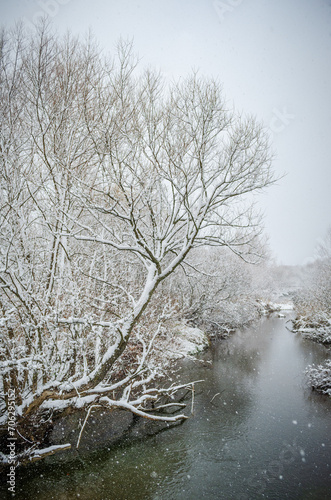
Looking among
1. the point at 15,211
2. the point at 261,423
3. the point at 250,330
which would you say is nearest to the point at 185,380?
the point at 261,423

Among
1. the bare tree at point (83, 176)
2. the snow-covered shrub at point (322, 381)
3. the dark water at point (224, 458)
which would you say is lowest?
the dark water at point (224, 458)

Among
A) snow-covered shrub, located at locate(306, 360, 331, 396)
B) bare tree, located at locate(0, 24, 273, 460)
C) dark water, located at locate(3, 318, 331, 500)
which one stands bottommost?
dark water, located at locate(3, 318, 331, 500)

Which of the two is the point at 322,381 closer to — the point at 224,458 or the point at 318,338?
the point at 224,458

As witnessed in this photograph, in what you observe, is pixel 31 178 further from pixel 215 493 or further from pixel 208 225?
pixel 215 493

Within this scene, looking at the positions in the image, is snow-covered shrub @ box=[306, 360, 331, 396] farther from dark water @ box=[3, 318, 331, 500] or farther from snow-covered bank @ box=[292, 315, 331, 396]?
dark water @ box=[3, 318, 331, 500]

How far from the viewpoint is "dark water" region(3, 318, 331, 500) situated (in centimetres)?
483

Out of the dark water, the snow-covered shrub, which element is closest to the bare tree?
the dark water

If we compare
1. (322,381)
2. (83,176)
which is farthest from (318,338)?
(83,176)

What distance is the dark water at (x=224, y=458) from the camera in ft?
15.8

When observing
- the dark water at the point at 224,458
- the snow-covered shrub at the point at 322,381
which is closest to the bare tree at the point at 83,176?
the dark water at the point at 224,458

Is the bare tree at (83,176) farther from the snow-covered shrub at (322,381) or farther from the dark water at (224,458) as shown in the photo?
the snow-covered shrub at (322,381)

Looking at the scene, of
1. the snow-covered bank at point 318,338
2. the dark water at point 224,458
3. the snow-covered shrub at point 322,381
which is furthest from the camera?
the snow-covered bank at point 318,338

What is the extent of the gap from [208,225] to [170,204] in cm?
138

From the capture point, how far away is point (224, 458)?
5.74 m
